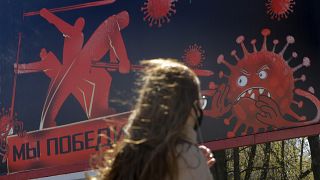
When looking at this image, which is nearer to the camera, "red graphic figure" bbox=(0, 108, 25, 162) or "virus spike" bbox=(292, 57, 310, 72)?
"virus spike" bbox=(292, 57, 310, 72)

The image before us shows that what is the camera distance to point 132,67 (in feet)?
17.5

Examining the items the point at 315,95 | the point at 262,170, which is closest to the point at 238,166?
the point at 262,170

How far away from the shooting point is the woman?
6.15 feet

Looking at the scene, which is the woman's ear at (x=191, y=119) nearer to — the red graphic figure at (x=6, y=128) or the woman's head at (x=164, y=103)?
the woman's head at (x=164, y=103)

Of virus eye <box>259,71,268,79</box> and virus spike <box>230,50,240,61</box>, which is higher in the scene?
virus spike <box>230,50,240,61</box>

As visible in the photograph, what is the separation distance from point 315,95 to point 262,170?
858 centimetres

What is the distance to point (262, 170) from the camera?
12758 millimetres

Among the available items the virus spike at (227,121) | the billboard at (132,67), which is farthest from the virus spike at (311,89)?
the virus spike at (227,121)

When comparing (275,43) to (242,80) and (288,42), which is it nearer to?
(288,42)

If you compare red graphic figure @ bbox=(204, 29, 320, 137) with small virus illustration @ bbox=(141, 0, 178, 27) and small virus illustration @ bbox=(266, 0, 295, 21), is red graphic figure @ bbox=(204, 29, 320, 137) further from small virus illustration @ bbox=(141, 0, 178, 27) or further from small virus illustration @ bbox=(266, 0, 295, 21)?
small virus illustration @ bbox=(141, 0, 178, 27)

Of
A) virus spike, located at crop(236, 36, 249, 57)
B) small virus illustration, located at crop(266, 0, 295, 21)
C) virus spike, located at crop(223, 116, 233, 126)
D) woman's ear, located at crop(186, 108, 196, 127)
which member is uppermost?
small virus illustration, located at crop(266, 0, 295, 21)

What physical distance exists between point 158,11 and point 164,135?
3.53m

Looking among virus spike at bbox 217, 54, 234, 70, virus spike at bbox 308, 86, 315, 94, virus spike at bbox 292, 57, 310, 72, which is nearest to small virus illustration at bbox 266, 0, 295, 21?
virus spike at bbox 292, 57, 310, 72

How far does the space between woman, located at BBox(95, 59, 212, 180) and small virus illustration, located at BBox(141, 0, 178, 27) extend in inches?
130
